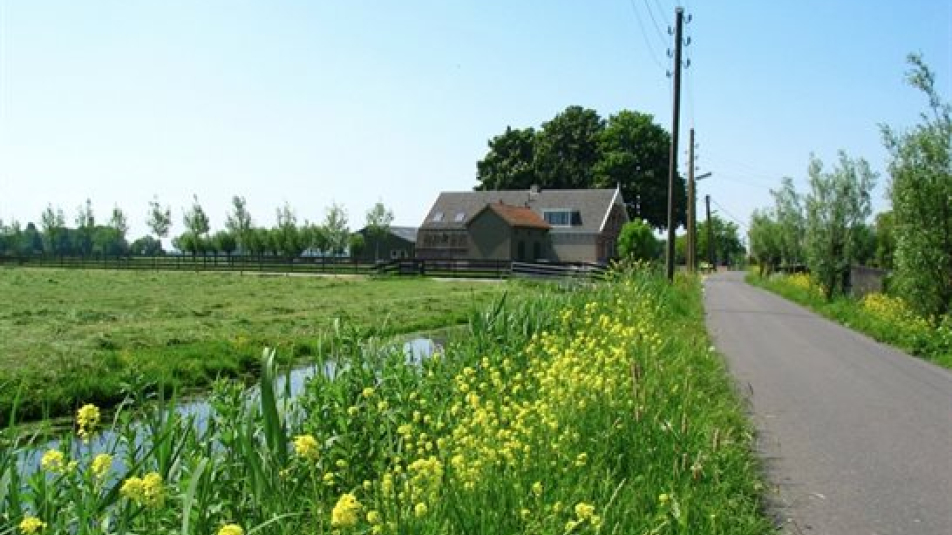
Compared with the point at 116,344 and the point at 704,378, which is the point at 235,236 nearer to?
the point at 116,344

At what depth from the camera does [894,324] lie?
51.9ft

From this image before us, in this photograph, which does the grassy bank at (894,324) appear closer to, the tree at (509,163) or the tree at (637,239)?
the tree at (637,239)

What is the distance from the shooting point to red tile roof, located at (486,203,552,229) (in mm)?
61628

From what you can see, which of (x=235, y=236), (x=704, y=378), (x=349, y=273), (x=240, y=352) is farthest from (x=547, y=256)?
(x=704, y=378)

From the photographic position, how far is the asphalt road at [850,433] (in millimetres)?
5176

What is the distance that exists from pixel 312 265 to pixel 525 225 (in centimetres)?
1750

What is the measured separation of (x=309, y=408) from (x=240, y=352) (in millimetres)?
8348

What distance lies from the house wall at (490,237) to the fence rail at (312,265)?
36.7 feet

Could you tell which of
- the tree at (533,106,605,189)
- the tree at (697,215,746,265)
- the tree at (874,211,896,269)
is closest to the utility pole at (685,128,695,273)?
the tree at (874,211,896,269)

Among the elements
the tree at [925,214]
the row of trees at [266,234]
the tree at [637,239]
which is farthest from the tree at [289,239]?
the tree at [925,214]

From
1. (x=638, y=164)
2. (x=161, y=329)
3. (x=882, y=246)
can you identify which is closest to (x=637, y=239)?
(x=638, y=164)

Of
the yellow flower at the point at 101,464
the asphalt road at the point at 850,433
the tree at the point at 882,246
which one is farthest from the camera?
the tree at the point at 882,246

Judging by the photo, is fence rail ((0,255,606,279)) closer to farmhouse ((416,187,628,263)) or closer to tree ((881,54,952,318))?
farmhouse ((416,187,628,263))

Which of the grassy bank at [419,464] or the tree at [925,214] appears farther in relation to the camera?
the tree at [925,214]
